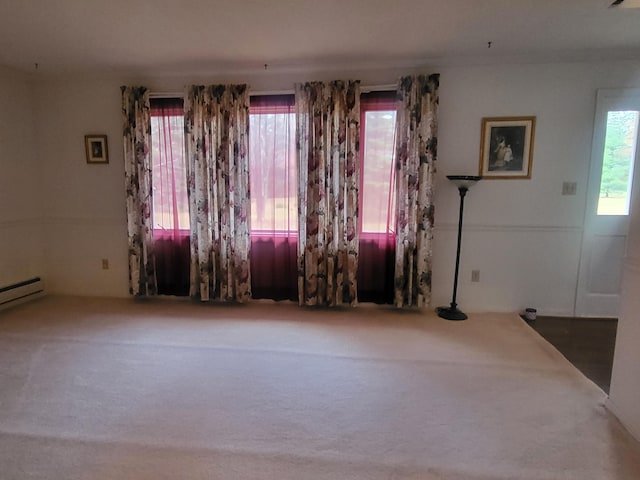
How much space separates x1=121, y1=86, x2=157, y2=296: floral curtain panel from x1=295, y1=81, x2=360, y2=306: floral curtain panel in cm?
151

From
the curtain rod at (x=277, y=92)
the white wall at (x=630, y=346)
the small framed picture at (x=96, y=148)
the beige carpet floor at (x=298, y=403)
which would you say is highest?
the curtain rod at (x=277, y=92)

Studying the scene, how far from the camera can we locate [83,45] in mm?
2836

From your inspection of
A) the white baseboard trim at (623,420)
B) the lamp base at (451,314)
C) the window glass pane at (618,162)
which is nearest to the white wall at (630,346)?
the white baseboard trim at (623,420)

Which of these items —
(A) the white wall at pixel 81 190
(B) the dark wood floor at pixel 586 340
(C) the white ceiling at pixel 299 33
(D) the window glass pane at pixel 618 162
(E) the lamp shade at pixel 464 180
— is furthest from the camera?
(A) the white wall at pixel 81 190

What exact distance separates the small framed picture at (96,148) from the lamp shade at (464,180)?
3.38 meters

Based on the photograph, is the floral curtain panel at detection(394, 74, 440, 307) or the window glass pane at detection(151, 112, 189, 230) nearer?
the floral curtain panel at detection(394, 74, 440, 307)

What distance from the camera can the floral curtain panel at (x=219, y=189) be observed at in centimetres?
338

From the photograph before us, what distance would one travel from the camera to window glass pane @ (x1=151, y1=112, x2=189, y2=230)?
3.51m

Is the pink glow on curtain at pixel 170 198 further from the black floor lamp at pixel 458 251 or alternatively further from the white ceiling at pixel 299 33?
the black floor lamp at pixel 458 251

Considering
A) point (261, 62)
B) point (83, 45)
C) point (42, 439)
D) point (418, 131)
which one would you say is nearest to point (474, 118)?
point (418, 131)

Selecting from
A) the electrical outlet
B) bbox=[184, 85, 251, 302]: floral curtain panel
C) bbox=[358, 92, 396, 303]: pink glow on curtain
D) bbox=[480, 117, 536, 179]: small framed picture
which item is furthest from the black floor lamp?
bbox=[184, 85, 251, 302]: floral curtain panel

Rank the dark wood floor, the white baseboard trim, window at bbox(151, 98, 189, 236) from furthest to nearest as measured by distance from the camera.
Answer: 1. window at bbox(151, 98, 189, 236)
2. the dark wood floor
3. the white baseboard trim

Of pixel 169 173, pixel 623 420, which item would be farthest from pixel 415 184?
pixel 169 173

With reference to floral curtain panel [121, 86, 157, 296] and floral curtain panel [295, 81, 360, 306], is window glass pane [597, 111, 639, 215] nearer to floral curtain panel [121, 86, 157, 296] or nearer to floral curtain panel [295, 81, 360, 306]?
floral curtain panel [295, 81, 360, 306]
